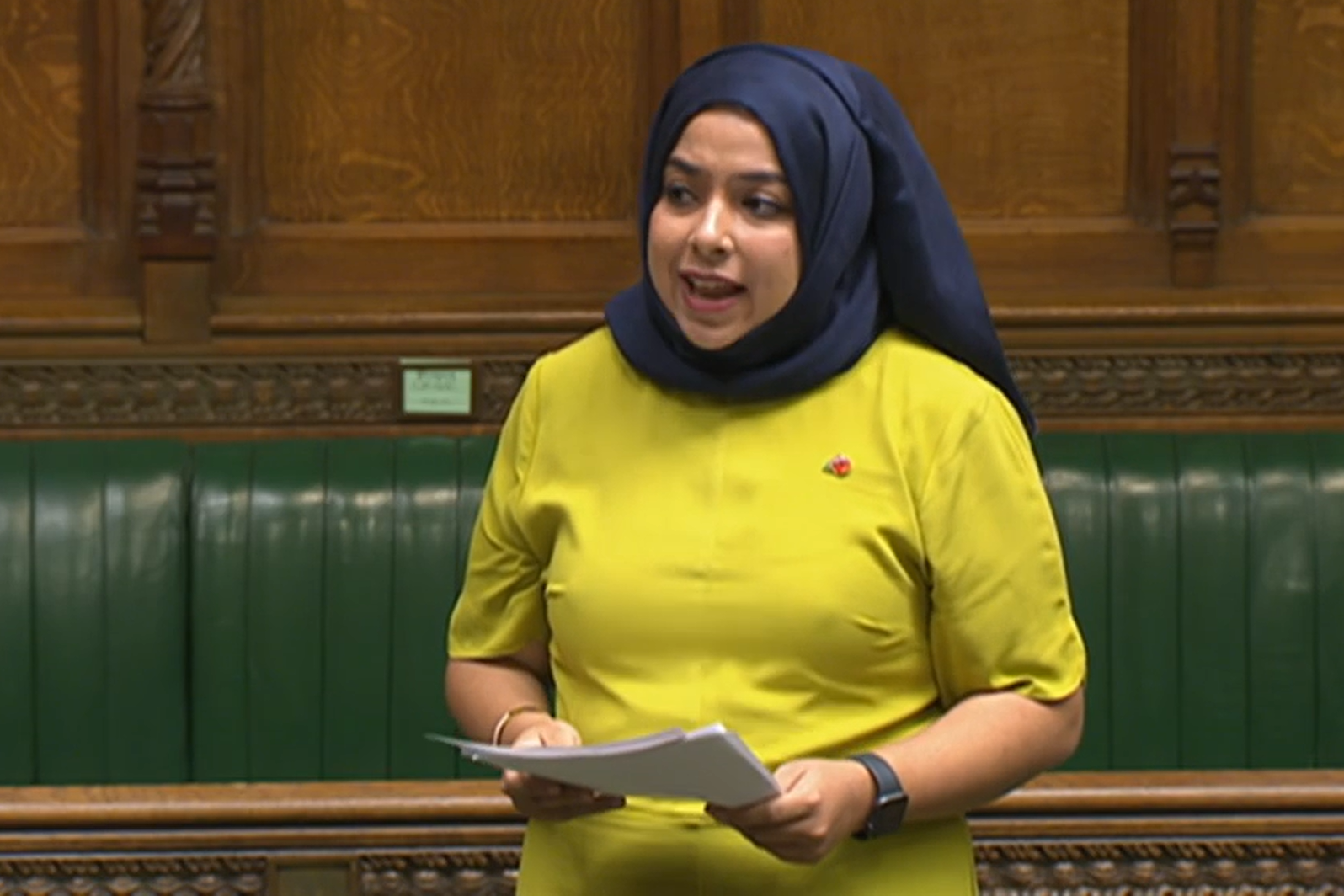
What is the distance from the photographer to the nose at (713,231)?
81.5 inches

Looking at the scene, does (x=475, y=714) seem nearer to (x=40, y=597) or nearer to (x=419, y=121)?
(x=40, y=597)

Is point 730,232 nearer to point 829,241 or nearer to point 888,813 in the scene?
point 829,241

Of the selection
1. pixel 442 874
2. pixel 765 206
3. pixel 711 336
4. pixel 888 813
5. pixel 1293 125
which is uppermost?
pixel 1293 125

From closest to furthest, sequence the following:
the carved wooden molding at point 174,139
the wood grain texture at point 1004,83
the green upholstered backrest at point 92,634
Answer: the green upholstered backrest at point 92,634 < the carved wooden molding at point 174,139 < the wood grain texture at point 1004,83

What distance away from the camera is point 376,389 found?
4734 millimetres

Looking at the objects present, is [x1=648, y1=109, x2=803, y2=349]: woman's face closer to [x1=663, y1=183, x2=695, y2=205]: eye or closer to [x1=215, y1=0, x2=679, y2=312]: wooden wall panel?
[x1=663, y1=183, x2=695, y2=205]: eye

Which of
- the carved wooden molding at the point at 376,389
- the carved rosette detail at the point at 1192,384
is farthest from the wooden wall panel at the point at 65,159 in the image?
the carved rosette detail at the point at 1192,384

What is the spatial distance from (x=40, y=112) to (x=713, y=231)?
292 centimetres

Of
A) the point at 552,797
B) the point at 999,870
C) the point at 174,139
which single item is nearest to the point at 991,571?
the point at 552,797

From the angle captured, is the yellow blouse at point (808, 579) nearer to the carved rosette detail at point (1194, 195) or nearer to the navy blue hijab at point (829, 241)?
the navy blue hijab at point (829, 241)

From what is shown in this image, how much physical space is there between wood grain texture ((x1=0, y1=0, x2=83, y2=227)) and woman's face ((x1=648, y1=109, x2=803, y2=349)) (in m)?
2.85

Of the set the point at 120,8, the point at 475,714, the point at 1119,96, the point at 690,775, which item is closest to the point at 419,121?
the point at 120,8

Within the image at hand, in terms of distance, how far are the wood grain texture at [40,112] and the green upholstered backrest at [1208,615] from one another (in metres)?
1.81

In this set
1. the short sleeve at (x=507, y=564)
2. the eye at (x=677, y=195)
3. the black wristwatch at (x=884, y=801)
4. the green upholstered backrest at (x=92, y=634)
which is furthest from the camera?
the green upholstered backrest at (x=92, y=634)
